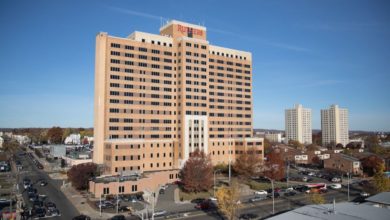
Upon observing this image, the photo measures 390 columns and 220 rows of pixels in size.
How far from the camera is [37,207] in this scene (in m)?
64.5

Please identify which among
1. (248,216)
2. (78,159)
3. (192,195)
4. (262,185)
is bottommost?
(192,195)

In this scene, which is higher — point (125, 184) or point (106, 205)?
point (125, 184)

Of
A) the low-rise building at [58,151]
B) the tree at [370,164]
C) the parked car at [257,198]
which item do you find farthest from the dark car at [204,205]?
the low-rise building at [58,151]

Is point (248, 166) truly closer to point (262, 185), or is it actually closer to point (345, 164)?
point (262, 185)

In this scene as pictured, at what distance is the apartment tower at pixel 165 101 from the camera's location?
334 ft

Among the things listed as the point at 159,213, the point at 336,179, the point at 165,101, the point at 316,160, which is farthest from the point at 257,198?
the point at 316,160

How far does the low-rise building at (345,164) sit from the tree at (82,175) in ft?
305

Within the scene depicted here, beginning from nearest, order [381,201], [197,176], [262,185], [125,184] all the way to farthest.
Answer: [381,201]
[125,184]
[197,176]
[262,185]

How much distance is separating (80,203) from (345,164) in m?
98.8

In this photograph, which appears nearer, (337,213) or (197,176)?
(337,213)

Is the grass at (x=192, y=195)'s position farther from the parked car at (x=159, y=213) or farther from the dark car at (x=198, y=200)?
the parked car at (x=159, y=213)

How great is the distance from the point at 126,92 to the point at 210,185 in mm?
42719

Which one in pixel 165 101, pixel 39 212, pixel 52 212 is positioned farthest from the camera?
pixel 165 101

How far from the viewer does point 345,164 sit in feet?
404
